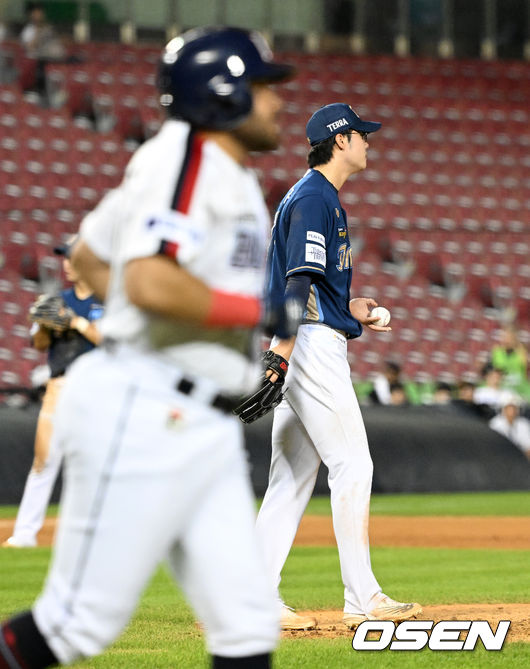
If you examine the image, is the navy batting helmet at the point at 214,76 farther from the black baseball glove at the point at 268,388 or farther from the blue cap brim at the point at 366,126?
the blue cap brim at the point at 366,126

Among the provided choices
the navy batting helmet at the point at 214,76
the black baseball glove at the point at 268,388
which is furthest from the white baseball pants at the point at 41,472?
the navy batting helmet at the point at 214,76

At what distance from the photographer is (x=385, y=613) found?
559 centimetres

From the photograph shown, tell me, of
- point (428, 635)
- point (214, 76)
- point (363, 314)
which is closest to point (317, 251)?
point (363, 314)

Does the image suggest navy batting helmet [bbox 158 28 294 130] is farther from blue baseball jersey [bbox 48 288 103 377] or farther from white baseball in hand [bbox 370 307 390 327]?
blue baseball jersey [bbox 48 288 103 377]

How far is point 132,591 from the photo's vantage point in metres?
2.83

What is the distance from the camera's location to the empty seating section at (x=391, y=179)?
20.3 meters

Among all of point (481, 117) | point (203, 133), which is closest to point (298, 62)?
point (481, 117)

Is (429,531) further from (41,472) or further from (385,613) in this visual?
(385,613)

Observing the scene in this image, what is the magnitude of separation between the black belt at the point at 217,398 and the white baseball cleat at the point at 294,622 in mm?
2967

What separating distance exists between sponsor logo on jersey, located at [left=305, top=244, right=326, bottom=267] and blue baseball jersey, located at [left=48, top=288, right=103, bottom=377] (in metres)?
4.33

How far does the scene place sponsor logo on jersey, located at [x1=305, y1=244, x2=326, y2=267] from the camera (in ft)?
18.1

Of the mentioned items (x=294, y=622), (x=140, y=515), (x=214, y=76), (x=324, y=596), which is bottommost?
(x=324, y=596)

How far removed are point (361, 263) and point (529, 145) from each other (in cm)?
511

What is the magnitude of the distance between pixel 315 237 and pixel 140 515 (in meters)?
2.95
